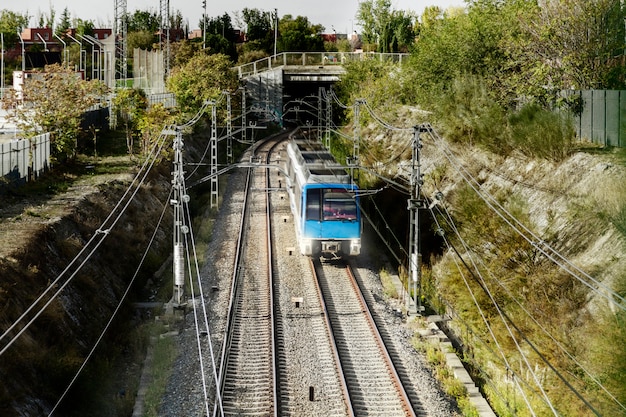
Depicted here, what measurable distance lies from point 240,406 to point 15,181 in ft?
48.8

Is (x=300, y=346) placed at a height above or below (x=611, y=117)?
below

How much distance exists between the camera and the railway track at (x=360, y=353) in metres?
16.2

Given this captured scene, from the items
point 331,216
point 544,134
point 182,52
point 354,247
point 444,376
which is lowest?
point 444,376

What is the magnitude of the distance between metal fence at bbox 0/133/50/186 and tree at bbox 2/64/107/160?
2.11m

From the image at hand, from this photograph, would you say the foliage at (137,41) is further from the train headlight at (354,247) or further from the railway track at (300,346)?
the train headlight at (354,247)

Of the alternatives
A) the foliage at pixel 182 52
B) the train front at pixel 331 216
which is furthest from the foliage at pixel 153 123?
the foliage at pixel 182 52

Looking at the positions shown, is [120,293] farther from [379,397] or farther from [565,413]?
[565,413]

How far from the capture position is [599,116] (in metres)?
23.6

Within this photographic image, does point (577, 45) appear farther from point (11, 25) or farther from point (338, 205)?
point (11, 25)

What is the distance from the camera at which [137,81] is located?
63.4 metres

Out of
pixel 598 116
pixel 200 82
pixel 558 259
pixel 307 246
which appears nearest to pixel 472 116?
pixel 598 116

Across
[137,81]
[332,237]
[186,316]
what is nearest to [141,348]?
[186,316]

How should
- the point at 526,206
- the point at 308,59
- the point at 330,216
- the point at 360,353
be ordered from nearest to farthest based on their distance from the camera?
the point at 360,353 < the point at 526,206 < the point at 330,216 < the point at 308,59

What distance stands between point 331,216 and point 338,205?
0.46m
